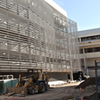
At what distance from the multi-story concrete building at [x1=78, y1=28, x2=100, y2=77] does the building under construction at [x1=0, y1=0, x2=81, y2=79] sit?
43.6ft

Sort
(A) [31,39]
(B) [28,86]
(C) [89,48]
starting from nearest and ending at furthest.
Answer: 1. (B) [28,86]
2. (A) [31,39]
3. (C) [89,48]

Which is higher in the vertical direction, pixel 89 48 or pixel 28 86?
pixel 89 48

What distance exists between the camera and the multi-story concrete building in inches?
1843

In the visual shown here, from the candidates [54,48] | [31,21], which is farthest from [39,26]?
[54,48]

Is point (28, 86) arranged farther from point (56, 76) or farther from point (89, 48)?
point (89, 48)

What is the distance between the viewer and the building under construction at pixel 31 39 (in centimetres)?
1855

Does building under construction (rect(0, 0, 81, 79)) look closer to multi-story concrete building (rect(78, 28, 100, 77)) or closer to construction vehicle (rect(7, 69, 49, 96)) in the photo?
construction vehicle (rect(7, 69, 49, 96))

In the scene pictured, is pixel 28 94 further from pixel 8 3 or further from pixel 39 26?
pixel 39 26

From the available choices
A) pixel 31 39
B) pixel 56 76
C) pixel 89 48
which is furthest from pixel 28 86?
pixel 89 48

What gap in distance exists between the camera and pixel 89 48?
2077 inches

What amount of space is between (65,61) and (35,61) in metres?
10.9

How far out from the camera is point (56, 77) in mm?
31781

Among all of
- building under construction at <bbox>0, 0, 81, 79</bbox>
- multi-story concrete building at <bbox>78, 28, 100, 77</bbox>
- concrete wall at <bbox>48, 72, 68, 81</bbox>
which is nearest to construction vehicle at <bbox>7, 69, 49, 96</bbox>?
building under construction at <bbox>0, 0, 81, 79</bbox>

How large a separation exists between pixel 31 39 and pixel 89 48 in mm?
34630
